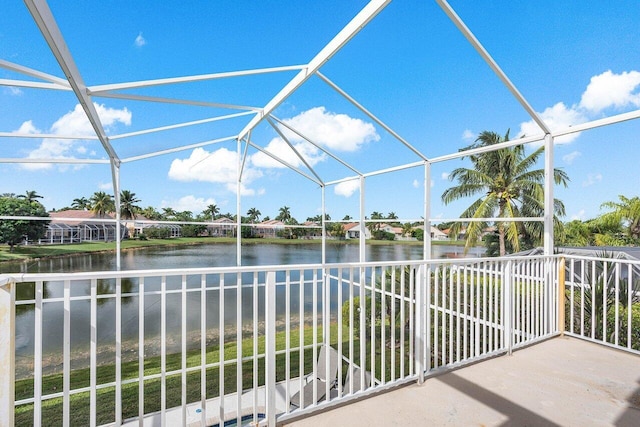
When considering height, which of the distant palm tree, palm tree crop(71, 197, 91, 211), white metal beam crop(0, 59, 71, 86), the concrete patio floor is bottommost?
the concrete patio floor

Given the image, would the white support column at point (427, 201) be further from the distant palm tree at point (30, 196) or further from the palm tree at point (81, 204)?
the distant palm tree at point (30, 196)

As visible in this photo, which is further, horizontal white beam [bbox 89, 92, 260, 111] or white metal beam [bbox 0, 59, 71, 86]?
horizontal white beam [bbox 89, 92, 260, 111]

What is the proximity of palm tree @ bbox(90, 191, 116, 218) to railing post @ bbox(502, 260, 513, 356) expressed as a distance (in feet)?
21.5

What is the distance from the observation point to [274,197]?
312 inches

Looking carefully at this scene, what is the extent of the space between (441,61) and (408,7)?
292cm

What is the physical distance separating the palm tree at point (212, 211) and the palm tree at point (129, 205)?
1.44 meters

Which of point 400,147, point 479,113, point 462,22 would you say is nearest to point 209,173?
point 400,147

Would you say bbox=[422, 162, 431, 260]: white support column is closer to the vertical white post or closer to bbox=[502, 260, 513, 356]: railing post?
bbox=[502, 260, 513, 356]: railing post

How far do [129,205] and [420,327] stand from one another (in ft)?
20.0

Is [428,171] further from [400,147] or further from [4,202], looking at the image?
[4,202]

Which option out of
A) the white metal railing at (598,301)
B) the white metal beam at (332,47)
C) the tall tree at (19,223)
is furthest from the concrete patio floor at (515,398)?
the tall tree at (19,223)

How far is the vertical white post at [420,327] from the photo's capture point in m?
2.29

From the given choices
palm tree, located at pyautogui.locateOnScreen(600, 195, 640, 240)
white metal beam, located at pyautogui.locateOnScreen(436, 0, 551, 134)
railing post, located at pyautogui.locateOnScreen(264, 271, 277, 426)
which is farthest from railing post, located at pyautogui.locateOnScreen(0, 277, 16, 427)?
palm tree, located at pyautogui.locateOnScreen(600, 195, 640, 240)

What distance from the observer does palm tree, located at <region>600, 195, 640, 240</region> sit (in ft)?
47.2
